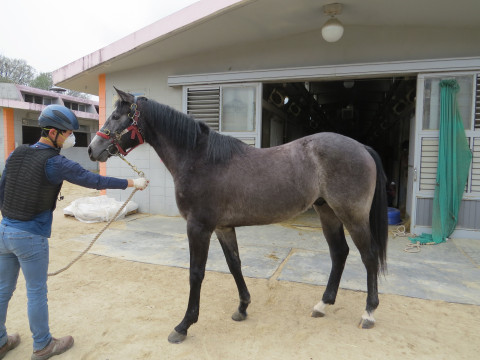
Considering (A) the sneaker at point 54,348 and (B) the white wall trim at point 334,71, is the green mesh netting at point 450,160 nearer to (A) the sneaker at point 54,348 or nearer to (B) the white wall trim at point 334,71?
(B) the white wall trim at point 334,71

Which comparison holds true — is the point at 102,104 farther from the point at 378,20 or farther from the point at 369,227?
the point at 369,227

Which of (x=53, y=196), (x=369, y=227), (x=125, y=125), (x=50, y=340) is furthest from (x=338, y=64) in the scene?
(x=50, y=340)

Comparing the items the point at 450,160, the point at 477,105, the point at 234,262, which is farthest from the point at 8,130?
the point at 477,105

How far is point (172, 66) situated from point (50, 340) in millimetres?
5485

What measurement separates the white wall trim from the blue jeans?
461cm

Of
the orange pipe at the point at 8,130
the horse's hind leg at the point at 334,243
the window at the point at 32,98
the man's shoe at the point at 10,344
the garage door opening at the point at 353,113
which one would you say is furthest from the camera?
the window at the point at 32,98

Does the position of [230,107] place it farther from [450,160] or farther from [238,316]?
[238,316]

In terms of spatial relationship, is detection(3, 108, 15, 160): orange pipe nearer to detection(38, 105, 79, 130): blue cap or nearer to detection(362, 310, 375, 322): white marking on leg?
detection(38, 105, 79, 130): blue cap

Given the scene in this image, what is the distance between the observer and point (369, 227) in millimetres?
2514

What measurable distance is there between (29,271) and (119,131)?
3.53 feet

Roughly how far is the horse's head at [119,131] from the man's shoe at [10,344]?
1.34m

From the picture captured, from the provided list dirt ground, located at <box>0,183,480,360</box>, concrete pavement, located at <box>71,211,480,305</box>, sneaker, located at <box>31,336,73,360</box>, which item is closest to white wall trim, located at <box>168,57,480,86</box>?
concrete pavement, located at <box>71,211,480,305</box>

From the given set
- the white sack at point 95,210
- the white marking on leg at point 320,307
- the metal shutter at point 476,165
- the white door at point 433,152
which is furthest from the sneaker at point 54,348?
the metal shutter at point 476,165

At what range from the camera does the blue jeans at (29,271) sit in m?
1.87
